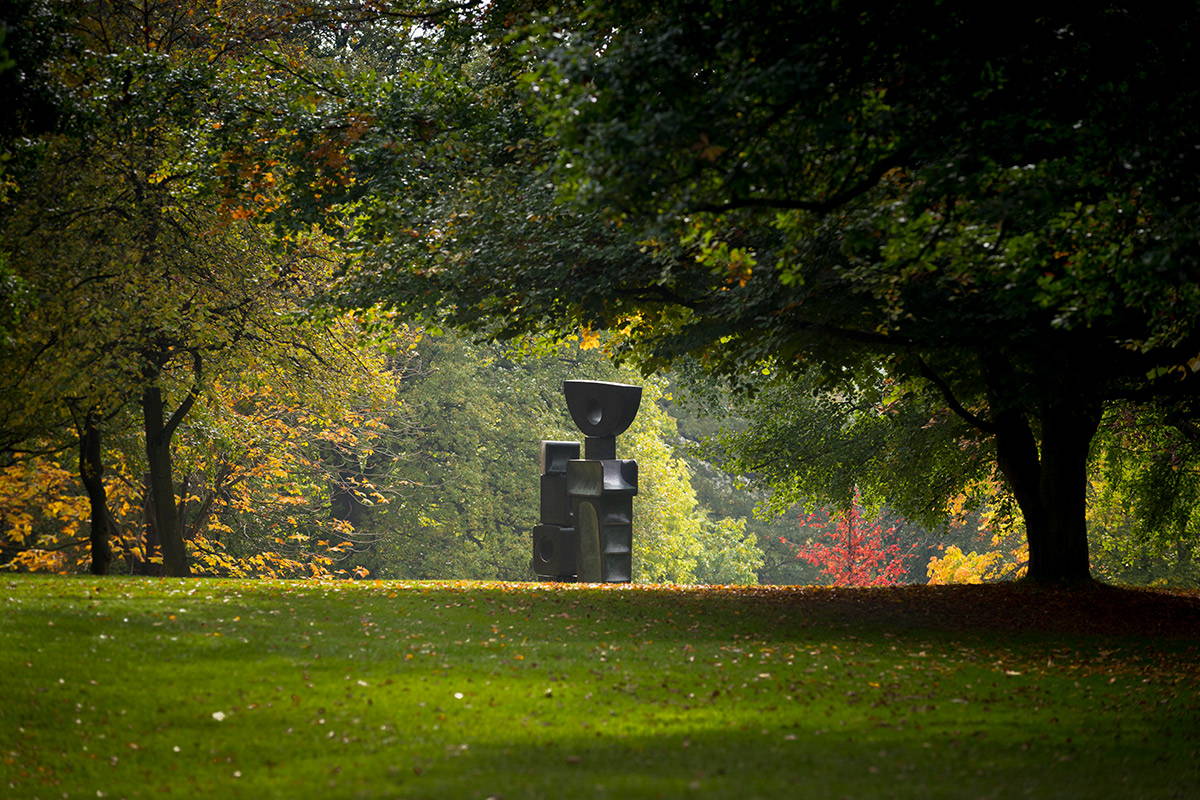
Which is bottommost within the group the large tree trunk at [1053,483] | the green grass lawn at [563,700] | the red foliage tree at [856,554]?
the red foliage tree at [856,554]

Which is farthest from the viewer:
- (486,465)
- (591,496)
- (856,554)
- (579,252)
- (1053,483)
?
(856,554)

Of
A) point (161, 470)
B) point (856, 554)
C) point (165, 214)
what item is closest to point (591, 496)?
point (161, 470)

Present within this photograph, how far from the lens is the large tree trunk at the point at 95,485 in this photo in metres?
16.6

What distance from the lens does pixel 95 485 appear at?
16.6 m

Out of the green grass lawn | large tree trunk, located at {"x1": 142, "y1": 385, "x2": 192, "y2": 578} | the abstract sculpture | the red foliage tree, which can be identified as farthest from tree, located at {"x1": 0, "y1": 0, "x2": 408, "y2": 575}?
the red foliage tree

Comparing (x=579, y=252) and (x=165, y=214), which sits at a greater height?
(x=165, y=214)

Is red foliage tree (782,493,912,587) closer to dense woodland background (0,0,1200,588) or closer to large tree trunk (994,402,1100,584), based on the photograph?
dense woodland background (0,0,1200,588)

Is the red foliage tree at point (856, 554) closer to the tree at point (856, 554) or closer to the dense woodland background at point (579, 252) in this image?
the tree at point (856, 554)

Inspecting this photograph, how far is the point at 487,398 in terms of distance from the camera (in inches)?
1184

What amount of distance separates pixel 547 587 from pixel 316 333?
6528 mm

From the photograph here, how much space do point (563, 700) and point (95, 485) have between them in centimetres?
1095

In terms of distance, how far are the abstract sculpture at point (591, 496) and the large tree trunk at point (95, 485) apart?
666cm

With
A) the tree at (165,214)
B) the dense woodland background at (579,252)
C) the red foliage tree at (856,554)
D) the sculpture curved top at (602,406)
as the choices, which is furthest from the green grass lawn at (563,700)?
the red foliage tree at (856,554)

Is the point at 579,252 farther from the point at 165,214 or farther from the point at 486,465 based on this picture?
the point at 486,465
